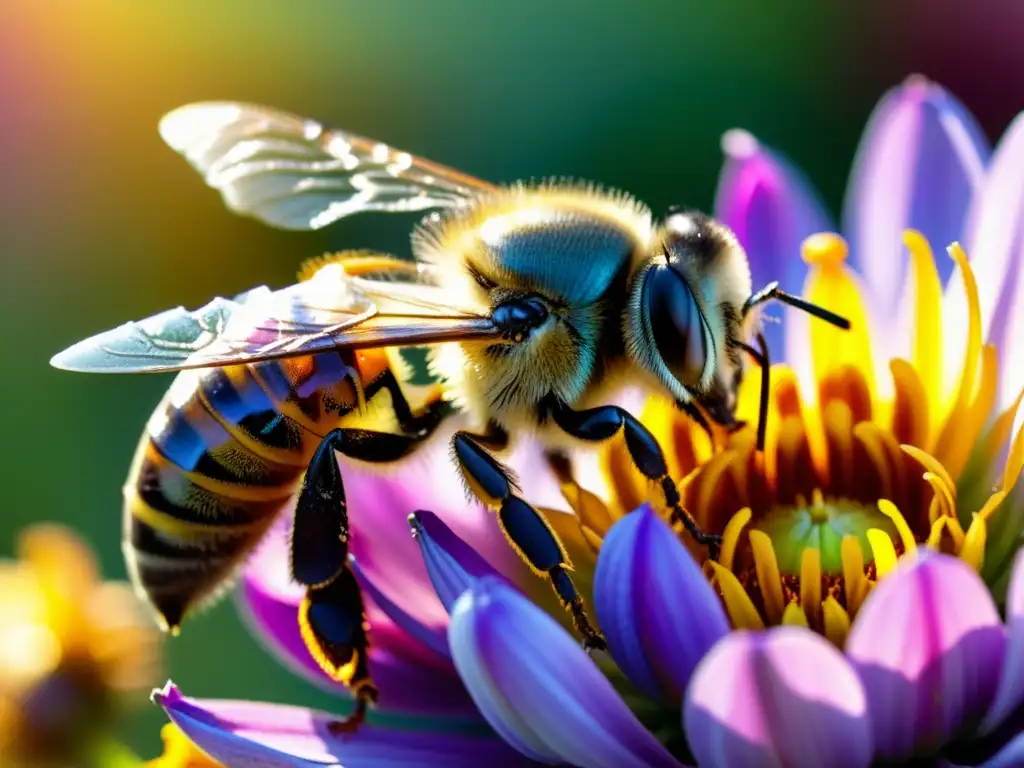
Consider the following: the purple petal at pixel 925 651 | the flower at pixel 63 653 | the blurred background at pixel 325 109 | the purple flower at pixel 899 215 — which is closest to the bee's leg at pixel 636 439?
the purple petal at pixel 925 651

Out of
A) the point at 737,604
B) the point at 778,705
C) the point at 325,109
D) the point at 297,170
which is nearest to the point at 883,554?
the point at 737,604

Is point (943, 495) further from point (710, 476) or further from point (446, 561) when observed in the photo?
point (446, 561)

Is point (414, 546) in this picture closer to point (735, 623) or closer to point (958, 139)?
point (735, 623)

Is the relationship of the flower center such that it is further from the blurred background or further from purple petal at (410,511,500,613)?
the blurred background

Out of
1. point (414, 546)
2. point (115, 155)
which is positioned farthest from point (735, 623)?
point (115, 155)

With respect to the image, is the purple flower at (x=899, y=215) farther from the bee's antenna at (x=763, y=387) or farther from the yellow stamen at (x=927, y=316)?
the bee's antenna at (x=763, y=387)

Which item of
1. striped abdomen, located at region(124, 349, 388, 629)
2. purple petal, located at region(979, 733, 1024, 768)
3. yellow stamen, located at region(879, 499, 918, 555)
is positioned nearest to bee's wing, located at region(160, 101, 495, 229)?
striped abdomen, located at region(124, 349, 388, 629)
